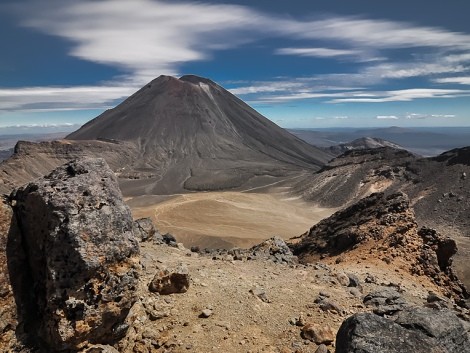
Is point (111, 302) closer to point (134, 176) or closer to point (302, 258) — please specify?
point (302, 258)

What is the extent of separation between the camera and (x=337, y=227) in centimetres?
2147

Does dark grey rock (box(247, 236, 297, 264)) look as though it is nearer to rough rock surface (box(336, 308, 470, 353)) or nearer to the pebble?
the pebble

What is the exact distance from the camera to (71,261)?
18.8 ft

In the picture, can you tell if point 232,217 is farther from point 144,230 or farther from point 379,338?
point 379,338

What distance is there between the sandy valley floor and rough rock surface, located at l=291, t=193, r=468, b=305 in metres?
15.4

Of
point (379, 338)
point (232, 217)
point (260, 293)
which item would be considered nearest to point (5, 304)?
point (260, 293)

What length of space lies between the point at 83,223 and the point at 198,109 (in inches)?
5890

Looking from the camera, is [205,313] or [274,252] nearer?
[205,313]

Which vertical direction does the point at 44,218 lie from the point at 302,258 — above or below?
above

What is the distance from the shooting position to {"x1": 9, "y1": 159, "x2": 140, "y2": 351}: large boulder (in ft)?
18.7

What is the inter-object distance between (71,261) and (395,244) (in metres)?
12.8

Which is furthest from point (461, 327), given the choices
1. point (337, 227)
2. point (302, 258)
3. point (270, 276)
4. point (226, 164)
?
point (226, 164)

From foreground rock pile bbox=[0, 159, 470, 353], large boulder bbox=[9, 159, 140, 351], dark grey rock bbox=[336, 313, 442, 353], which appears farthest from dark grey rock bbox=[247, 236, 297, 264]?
large boulder bbox=[9, 159, 140, 351]

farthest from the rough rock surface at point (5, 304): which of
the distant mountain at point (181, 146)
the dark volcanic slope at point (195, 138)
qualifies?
the dark volcanic slope at point (195, 138)
